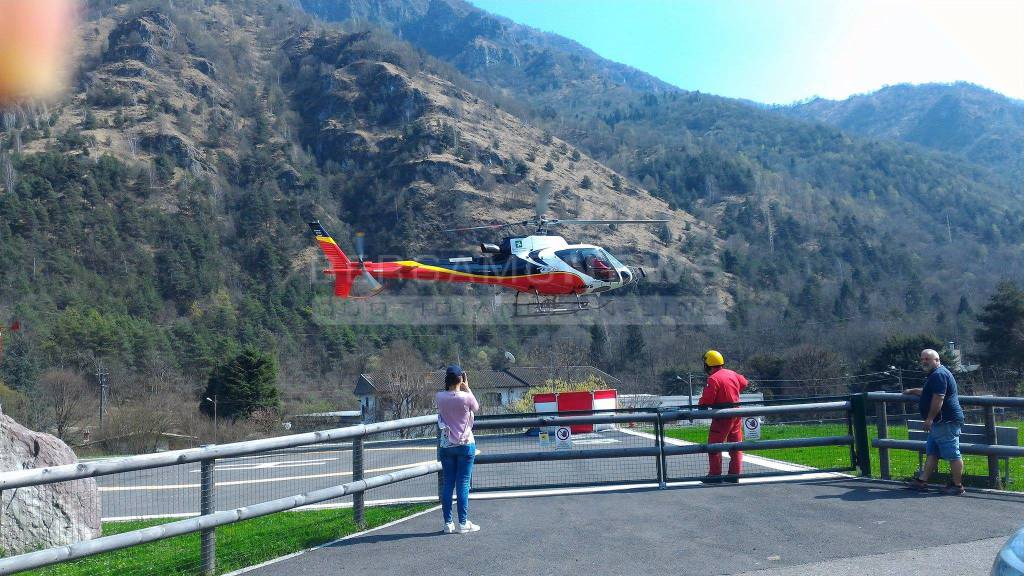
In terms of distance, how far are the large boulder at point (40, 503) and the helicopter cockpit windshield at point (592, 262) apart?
1762 centimetres

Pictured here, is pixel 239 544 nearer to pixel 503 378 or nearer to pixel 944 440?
pixel 944 440

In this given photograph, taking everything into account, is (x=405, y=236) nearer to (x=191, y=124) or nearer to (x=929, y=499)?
(x=191, y=124)

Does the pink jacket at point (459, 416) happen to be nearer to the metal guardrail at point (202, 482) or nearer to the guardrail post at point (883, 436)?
the metal guardrail at point (202, 482)

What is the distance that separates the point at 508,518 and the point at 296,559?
2300 millimetres

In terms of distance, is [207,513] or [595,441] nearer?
[207,513]

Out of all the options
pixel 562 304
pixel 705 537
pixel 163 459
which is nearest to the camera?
pixel 163 459

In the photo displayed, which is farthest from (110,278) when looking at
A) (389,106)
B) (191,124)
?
(389,106)

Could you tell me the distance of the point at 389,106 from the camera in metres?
152

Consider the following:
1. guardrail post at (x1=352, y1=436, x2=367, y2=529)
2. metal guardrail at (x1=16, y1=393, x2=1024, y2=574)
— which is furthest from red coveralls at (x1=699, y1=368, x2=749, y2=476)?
guardrail post at (x1=352, y1=436, x2=367, y2=529)

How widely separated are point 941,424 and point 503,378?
47.9 m

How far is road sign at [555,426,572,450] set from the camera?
10.5 m

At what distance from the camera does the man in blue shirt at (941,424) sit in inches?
369

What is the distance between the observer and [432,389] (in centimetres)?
5350

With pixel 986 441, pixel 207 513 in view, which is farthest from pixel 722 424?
pixel 207 513
